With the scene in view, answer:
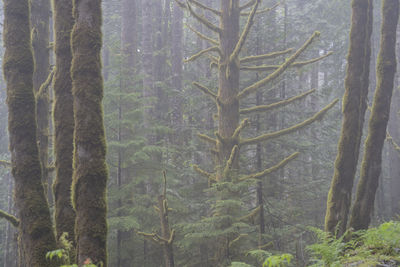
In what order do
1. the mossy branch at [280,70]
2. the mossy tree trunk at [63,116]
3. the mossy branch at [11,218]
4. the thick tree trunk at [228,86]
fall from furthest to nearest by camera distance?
the thick tree trunk at [228,86]
the mossy branch at [280,70]
the mossy tree trunk at [63,116]
the mossy branch at [11,218]

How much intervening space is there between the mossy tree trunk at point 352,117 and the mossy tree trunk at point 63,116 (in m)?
5.36

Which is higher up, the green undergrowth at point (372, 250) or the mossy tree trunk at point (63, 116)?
the mossy tree trunk at point (63, 116)

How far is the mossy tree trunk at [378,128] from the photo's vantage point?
7.70 metres

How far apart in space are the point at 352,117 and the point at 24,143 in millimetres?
6579

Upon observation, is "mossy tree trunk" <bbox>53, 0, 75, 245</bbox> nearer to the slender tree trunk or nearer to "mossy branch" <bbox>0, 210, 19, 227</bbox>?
"mossy branch" <bbox>0, 210, 19, 227</bbox>

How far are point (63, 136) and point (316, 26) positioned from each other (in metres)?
24.8

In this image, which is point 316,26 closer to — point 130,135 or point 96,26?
point 130,135

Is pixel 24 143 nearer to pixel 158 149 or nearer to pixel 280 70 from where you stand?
pixel 280 70

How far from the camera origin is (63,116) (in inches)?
234

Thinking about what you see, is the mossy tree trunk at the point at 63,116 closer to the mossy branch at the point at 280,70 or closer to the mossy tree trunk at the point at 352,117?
the mossy branch at the point at 280,70

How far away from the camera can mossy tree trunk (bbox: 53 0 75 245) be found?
5766 mm

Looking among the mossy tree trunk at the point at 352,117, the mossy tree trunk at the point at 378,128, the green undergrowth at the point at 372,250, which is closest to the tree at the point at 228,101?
the mossy tree trunk at the point at 352,117

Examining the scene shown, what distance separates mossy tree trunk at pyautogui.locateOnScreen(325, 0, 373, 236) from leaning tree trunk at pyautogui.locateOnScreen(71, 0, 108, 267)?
204 inches

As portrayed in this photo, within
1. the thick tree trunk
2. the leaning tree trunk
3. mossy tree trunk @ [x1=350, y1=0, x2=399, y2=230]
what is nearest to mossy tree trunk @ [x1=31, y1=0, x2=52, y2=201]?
the thick tree trunk
